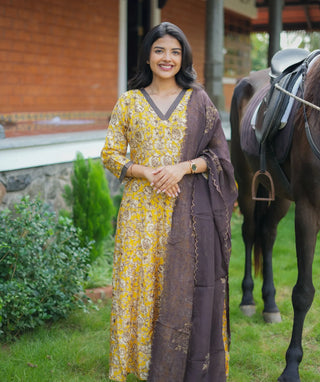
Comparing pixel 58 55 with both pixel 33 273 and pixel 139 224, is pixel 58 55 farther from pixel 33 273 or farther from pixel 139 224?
pixel 139 224

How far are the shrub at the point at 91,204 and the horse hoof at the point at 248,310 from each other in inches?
56.1

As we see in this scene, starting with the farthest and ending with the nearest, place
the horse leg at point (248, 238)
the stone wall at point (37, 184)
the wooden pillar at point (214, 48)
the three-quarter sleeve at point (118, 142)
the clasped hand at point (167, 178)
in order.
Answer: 1. the wooden pillar at point (214, 48)
2. the stone wall at point (37, 184)
3. the horse leg at point (248, 238)
4. the three-quarter sleeve at point (118, 142)
5. the clasped hand at point (167, 178)

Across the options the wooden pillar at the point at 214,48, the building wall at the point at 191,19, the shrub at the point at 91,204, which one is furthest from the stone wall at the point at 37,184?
the building wall at the point at 191,19

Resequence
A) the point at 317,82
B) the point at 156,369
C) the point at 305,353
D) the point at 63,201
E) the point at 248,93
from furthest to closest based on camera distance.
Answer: the point at 63,201 → the point at 248,93 → the point at 305,353 → the point at 317,82 → the point at 156,369

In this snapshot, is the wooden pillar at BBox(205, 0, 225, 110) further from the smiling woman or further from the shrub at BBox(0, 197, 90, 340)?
the smiling woman

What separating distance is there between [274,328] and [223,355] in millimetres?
1254

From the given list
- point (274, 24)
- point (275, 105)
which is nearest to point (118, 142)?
point (275, 105)

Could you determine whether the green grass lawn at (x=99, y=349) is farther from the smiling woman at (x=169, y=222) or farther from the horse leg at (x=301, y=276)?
the smiling woman at (x=169, y=222)

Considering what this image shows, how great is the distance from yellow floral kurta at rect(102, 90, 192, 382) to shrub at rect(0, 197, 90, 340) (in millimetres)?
973

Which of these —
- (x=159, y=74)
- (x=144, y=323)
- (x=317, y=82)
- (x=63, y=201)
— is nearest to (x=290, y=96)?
(x=317, y=82)

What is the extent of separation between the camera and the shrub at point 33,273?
3.35 metres

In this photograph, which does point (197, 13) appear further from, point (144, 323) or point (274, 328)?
point (144, 323)

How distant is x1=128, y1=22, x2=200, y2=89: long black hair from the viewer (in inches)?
98.2

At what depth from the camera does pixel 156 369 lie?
8.21 ft
